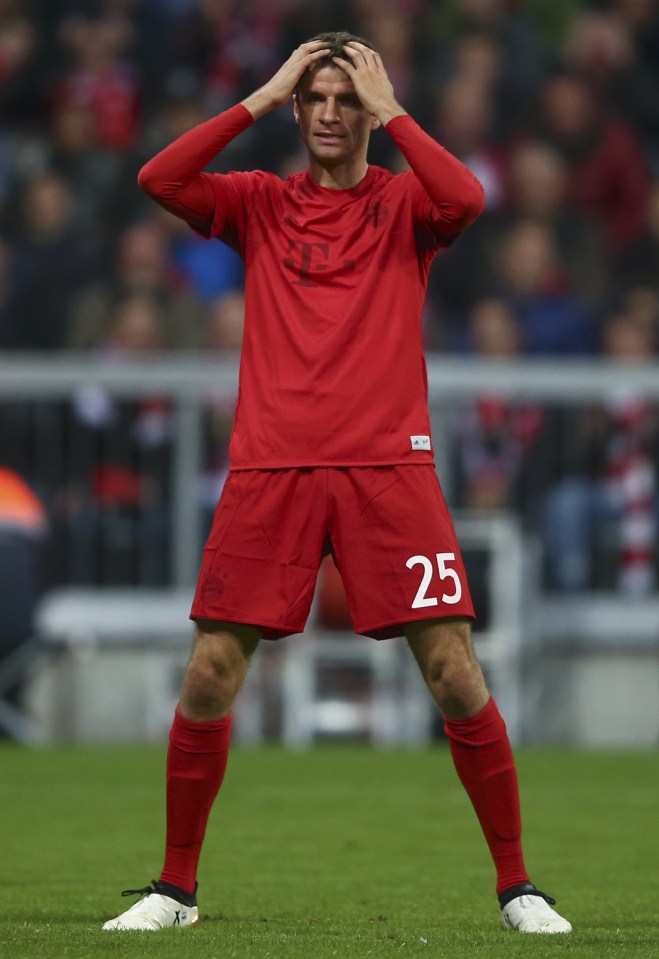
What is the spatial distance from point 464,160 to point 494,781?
916cm

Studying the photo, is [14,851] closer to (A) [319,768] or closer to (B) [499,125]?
(A) [319,768]

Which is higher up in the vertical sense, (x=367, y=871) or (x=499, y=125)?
(x=499, y=125)

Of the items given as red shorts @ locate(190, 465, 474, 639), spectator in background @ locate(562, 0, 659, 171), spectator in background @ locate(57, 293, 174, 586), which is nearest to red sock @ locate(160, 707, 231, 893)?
red shorts @ locate(190, 465, 474, 639)

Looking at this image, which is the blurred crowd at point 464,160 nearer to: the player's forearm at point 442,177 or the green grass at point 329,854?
the green grass at point 329,854

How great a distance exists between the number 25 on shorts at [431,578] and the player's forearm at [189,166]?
0.98 metres

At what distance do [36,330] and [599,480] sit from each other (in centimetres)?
396

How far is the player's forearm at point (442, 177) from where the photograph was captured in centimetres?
476

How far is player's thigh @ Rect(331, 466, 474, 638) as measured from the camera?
15.7 ft

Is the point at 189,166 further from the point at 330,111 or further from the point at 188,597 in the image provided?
the point at 188,597

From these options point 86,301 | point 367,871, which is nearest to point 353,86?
point 367,871

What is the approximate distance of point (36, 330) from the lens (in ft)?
42.7

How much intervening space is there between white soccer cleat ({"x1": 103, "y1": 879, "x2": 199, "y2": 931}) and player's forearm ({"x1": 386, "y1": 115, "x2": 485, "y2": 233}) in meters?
1.69

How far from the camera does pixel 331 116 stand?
488cm

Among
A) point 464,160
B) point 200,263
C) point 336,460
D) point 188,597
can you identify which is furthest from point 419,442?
point 464,160
